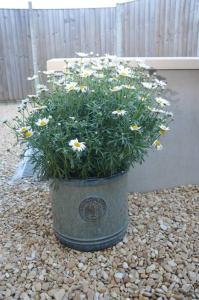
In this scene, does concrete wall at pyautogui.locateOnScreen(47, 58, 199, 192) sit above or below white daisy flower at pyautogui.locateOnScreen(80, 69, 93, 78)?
below

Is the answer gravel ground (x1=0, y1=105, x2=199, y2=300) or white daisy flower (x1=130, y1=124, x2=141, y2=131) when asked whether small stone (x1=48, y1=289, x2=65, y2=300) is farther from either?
white daisy flower (x1=130, y1=124, x2=141, y2=131)

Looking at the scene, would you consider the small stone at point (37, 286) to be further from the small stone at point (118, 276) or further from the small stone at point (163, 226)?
the small stone at point (163, 226)

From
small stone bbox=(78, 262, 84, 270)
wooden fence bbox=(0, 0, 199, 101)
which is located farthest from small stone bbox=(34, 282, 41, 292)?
wooden fence bbox=(0, 0, 199, 101)

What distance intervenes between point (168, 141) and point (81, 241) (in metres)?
1.07

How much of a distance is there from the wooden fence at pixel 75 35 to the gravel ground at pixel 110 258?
300 centimetres

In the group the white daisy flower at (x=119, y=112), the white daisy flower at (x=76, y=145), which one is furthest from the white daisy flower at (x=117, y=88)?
the white daisy flower at (x=76, y=145)

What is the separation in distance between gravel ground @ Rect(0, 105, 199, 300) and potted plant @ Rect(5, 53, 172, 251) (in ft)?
0.42

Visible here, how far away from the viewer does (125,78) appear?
5.48ft

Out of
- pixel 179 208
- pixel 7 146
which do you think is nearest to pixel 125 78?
pixel 179 208

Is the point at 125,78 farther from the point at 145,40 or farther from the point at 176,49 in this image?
the point at 145,40

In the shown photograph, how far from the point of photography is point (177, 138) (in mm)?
2375

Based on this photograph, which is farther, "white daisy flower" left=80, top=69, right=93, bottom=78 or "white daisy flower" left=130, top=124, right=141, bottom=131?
"white daisy flower" left=80, top=69, right=93, bottom=78

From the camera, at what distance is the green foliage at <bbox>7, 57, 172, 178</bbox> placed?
1491mm

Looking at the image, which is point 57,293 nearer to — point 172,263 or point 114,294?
point 114,294
